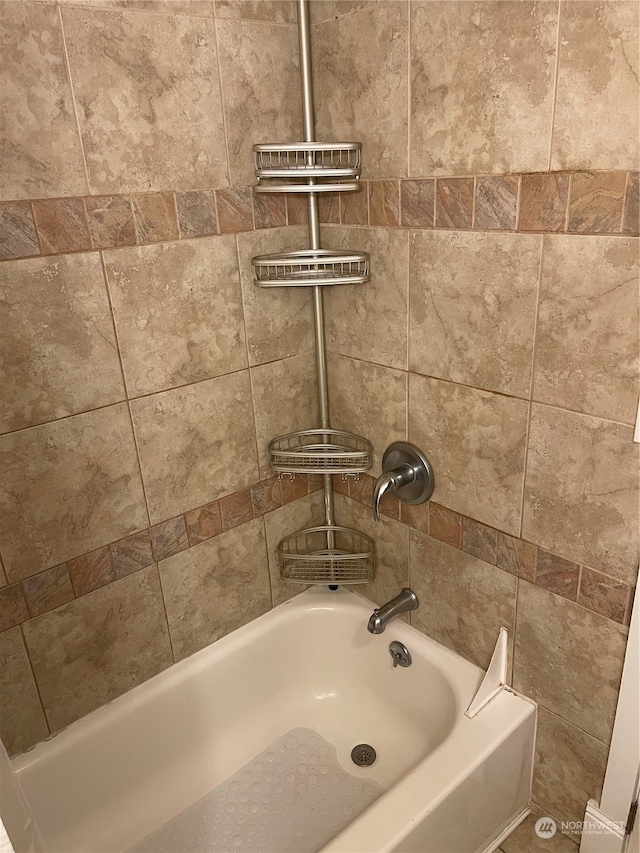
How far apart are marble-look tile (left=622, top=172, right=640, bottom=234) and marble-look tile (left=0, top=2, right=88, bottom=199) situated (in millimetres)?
1003

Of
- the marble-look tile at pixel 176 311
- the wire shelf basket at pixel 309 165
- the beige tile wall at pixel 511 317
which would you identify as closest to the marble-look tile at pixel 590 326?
the beige tile wall at pixel 511 317

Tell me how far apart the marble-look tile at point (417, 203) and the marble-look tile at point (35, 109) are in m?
0.68

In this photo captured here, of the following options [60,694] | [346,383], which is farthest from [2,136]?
[60,694]

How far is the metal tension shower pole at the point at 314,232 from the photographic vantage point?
1.45 m

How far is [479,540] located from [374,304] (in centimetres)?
62

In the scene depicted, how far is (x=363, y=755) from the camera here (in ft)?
5.68

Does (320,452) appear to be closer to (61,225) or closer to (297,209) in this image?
(297,209)

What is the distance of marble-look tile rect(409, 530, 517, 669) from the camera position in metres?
1.48

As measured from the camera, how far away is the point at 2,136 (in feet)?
3.77

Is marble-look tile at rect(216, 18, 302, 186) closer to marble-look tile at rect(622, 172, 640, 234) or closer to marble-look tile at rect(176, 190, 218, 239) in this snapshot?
marble-look tile at rect(176, 190, 218, 239)

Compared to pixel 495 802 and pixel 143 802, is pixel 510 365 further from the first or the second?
pixel 143 802

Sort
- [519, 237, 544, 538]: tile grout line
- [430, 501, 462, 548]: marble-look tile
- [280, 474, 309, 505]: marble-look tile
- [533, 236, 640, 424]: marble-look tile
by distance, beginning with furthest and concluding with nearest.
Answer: [280, 474, 309, 505]: marble-look tile < [430, 501, 462, 548]: marble-look tile < [519, 237, 544, 538]: tile grout line < [533, 236, 640, 424]: marble-look tile

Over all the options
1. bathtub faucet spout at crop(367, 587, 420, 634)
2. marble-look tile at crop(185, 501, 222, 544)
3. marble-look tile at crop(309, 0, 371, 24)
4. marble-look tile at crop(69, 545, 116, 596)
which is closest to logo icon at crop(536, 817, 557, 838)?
bathtub faucet spout at crop(367, 587, 420, 634)

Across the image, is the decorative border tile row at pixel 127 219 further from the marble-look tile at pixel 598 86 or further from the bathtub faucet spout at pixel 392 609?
the bathtub faucet spout at pixel 392 609
